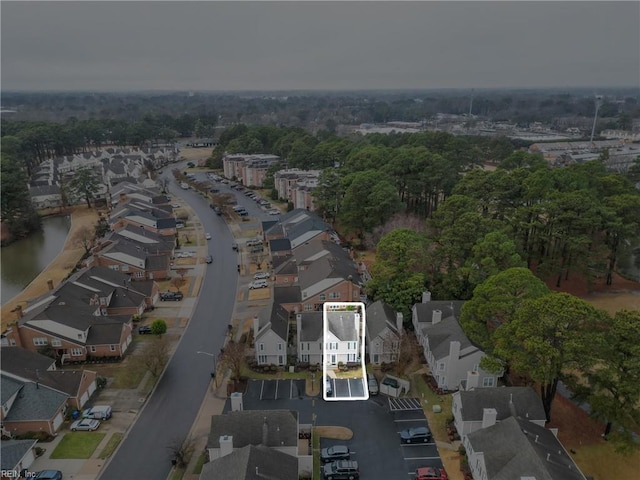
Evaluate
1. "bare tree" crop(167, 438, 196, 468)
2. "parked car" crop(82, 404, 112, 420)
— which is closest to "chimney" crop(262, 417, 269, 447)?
"bare tree" crop(167, 438, 196, 468)

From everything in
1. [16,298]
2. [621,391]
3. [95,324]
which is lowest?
[16,298]

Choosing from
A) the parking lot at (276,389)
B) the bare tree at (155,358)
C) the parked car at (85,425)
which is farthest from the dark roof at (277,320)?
the parked car at (85,425)

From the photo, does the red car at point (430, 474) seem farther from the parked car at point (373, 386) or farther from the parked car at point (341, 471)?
the parked car at point (373, 386)

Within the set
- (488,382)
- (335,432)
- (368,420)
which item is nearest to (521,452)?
(488,382)

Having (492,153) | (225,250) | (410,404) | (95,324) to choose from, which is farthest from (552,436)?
(492,153)

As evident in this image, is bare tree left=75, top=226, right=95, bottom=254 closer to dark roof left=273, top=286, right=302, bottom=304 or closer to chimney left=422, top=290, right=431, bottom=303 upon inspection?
dark roof left=273, top=286, right=302, bottom=304

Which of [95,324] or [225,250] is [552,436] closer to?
[95,324]
